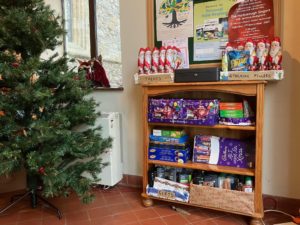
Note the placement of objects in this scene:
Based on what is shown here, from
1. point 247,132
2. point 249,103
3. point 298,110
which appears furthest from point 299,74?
point 247,132

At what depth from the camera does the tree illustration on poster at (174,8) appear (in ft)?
6.36

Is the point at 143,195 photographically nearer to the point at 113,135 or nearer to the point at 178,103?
the point at 113,135

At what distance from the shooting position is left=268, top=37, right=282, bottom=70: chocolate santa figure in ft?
5.00

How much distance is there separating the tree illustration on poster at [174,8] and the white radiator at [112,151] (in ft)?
2.99

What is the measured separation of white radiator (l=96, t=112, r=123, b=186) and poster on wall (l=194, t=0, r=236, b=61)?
2.86 feet

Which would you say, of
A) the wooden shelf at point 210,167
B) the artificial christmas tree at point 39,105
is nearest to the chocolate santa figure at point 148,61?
the artificial christmas tree at point 39,105

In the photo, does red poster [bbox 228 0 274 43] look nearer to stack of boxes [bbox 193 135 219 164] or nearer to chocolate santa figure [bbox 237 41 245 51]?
chocolate santa figure [bbox 237 41 245 51]

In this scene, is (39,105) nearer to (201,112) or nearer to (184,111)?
(184,111)

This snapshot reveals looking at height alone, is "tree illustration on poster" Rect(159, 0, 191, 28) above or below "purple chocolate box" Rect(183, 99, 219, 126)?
above

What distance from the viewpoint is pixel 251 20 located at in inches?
68.6

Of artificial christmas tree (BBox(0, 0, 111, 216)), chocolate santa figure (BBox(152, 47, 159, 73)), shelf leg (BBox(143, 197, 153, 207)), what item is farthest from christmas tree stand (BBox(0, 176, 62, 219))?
chocolate santa figure (BBox(152, 47, 159, 73))

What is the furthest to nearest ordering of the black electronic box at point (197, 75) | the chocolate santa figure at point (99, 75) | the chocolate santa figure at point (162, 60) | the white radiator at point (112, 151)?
the chocolate santa figure at point (99, 75) → the white radiator at point (112, 151) → the chocolate santa figure at point (162, 60) → the black electronic box at point (197, 75)

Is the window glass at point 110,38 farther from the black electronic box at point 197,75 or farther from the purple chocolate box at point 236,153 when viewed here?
the purple chocolate box at point 236,153

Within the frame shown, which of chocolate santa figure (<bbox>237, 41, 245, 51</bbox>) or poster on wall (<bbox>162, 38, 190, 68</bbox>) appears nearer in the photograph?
chocolate santa figure (<bbox>237, 41, 245, 51</bbox>)
